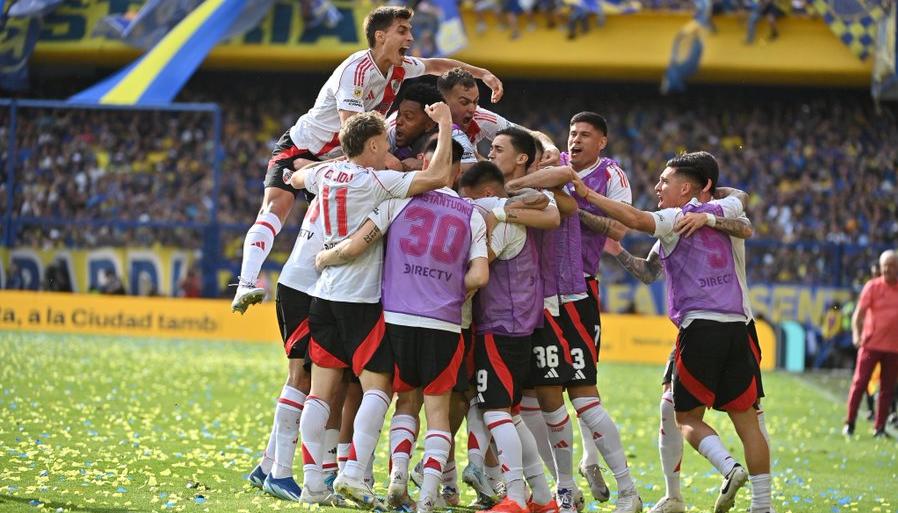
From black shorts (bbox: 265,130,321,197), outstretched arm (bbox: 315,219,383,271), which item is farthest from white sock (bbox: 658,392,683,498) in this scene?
black shorts (bbox: 265,130,321,197)

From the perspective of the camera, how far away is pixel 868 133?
33.7m

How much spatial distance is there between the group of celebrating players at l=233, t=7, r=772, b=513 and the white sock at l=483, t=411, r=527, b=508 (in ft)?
0.03

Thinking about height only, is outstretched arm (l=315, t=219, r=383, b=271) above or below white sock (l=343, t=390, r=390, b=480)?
above

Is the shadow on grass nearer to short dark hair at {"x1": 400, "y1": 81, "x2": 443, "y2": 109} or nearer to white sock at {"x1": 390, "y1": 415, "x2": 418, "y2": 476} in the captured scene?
white sock at {"x1": 390, "y1": 415, "x2": 418, "y2": 476}

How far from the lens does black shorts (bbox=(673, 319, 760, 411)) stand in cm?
796

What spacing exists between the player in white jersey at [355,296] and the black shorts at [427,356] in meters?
0.12

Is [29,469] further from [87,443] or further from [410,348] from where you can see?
[410,348]

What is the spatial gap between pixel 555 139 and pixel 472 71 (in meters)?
24.4

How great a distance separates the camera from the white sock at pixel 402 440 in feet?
23.9

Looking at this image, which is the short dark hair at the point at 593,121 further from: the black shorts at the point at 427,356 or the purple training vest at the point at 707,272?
the black shorts at the point at 427,356

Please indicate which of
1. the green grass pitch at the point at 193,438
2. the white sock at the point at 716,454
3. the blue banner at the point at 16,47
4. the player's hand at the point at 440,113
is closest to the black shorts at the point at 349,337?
the green grass pitch at the point at 193,438

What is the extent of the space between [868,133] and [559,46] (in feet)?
27.6

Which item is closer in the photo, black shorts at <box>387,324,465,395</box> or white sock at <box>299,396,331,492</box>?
black shorts at <box>387,324,465,395</box>

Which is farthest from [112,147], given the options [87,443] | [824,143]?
[87,443]
